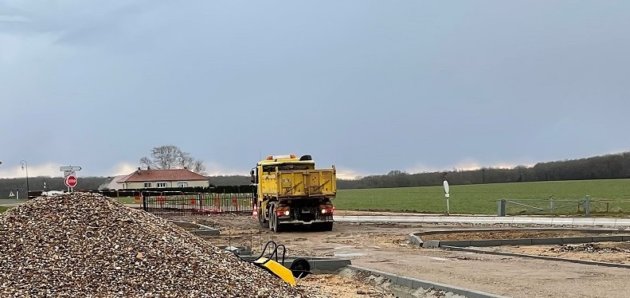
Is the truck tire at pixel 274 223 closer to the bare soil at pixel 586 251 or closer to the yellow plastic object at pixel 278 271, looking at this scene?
the bare soil at pixel 586 251

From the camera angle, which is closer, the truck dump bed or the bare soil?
the bare soil

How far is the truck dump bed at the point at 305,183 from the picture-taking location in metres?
23.0

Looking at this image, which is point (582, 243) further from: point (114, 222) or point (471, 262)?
point (114, 222)

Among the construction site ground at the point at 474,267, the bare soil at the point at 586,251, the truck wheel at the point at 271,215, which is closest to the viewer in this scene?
the construction site ground at the point at 474,267

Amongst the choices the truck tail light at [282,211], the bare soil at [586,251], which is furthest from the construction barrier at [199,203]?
the bare soil at [586,251]

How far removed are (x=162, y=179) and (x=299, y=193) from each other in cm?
8828

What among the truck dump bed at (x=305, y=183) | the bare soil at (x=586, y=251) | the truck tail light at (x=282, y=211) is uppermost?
the truck dump bed at (x=305, y=183)

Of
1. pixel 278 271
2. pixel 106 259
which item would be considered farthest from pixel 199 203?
pixel 106 259

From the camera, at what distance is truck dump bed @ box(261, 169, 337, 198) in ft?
75.4

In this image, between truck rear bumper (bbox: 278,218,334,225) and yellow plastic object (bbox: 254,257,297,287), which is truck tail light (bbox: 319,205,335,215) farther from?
yellow plastic object (bbox: 254,257,297,287)

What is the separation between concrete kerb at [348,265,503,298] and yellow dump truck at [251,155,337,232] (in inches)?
419

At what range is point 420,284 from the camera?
10305mm

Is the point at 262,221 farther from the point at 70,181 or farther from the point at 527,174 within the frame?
the point at 527,174

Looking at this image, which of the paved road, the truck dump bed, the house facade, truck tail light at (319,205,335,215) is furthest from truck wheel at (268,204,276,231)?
the house facade
